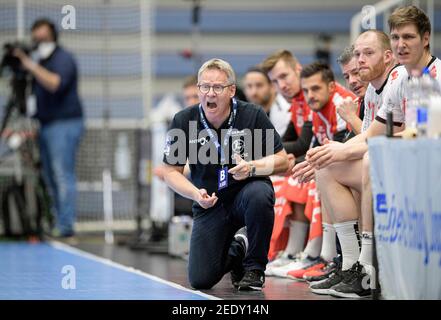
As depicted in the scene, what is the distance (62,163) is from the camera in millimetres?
9312

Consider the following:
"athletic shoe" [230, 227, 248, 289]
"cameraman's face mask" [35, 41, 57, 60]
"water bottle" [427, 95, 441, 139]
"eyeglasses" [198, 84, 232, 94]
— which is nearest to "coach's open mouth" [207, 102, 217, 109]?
"eyeglasses" [198, 84, 232, 94]

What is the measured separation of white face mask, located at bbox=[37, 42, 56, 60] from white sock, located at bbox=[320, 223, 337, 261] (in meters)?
4.75

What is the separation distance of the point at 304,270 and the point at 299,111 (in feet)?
3.95

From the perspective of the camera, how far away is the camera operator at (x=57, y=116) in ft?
30.5

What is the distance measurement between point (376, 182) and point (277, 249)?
2686 mm

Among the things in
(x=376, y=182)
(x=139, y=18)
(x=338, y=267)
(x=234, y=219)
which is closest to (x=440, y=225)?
(x=376, y=182)

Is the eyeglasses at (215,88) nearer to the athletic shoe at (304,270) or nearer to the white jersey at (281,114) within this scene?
the athletic shoe at (304,270)

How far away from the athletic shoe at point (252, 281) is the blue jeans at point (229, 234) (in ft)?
0.11

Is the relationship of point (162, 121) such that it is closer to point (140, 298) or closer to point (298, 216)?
point (298, 216)

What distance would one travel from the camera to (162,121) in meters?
8.59

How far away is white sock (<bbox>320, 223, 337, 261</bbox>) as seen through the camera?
5.48 meters

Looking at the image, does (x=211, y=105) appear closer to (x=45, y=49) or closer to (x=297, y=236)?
(x=297, y=236)

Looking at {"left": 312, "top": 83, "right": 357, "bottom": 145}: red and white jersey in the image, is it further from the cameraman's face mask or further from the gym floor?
the cameraman's face mask

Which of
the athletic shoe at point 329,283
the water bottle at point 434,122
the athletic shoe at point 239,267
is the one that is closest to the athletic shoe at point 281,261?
the athletic shoe at point 239,267
